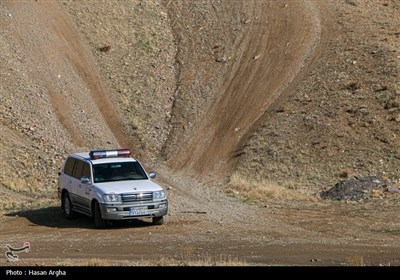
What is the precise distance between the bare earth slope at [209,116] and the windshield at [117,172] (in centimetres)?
140

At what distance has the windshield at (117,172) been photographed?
23516 mm

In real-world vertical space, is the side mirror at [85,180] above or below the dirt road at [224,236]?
above

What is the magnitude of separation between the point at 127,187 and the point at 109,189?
48cm

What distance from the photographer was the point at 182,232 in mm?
22328

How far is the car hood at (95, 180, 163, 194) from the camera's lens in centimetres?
2247

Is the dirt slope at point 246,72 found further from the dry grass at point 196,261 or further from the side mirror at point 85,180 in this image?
the dry grass at point 196,261

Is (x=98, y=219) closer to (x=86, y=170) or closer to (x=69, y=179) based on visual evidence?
(x=86, y=170)

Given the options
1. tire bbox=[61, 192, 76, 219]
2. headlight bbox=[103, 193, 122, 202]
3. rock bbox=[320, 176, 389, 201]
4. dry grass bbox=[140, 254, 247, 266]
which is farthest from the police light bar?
rock bbox=[320, 176, 389, 201]

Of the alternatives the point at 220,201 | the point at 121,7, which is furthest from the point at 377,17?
the point at 220,201

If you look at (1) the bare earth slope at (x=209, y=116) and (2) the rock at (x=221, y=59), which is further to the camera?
(2) the rock at (x=221, y=59)

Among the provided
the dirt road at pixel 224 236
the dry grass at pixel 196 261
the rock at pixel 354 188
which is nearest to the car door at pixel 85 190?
the dirt road at pixel 224 236

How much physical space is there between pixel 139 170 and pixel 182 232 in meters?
2.60

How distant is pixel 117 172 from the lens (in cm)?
2375

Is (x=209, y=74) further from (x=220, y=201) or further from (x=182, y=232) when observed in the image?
(x=182, y=232)
